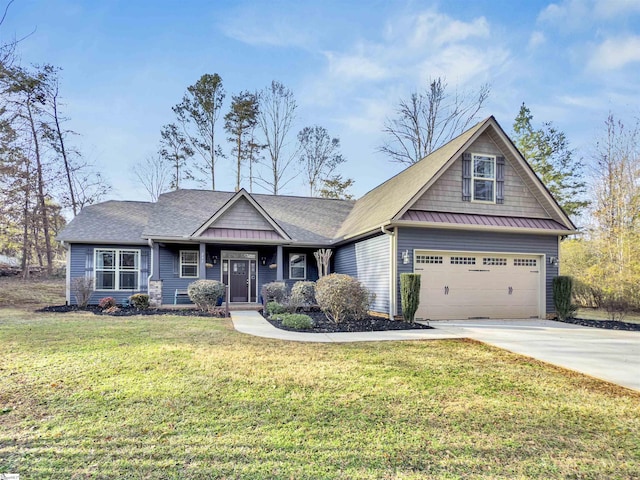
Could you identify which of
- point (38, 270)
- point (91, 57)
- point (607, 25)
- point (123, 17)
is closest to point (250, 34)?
point (123, 17)

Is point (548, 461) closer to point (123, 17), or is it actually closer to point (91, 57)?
point (123, 17)

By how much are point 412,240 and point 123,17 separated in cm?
1094

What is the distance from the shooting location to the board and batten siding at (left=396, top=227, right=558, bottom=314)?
1102 cm

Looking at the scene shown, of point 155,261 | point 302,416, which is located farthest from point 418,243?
point 155,261

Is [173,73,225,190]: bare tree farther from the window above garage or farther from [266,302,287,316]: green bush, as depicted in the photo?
the window above garage

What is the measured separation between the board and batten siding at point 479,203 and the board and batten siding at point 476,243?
740mm

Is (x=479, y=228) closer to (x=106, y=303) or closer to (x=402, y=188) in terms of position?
(x=402, y=188)

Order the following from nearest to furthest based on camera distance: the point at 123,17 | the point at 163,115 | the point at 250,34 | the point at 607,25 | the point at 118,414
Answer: the point at 118,414
the point at 123,17
the point at 607,25
the point at 250,34
the point at 163,115

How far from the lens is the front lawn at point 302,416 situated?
2859 millimetres

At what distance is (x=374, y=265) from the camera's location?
12.3m

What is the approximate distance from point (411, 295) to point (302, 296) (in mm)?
3610

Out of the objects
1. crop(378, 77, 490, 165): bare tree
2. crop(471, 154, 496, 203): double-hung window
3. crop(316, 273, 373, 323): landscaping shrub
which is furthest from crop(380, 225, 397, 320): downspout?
crop(378, 77, 490, 165): bare tree

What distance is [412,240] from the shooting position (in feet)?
36.3

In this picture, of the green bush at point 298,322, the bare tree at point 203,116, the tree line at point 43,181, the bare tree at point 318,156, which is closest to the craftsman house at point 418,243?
the green bush at point 298,322
